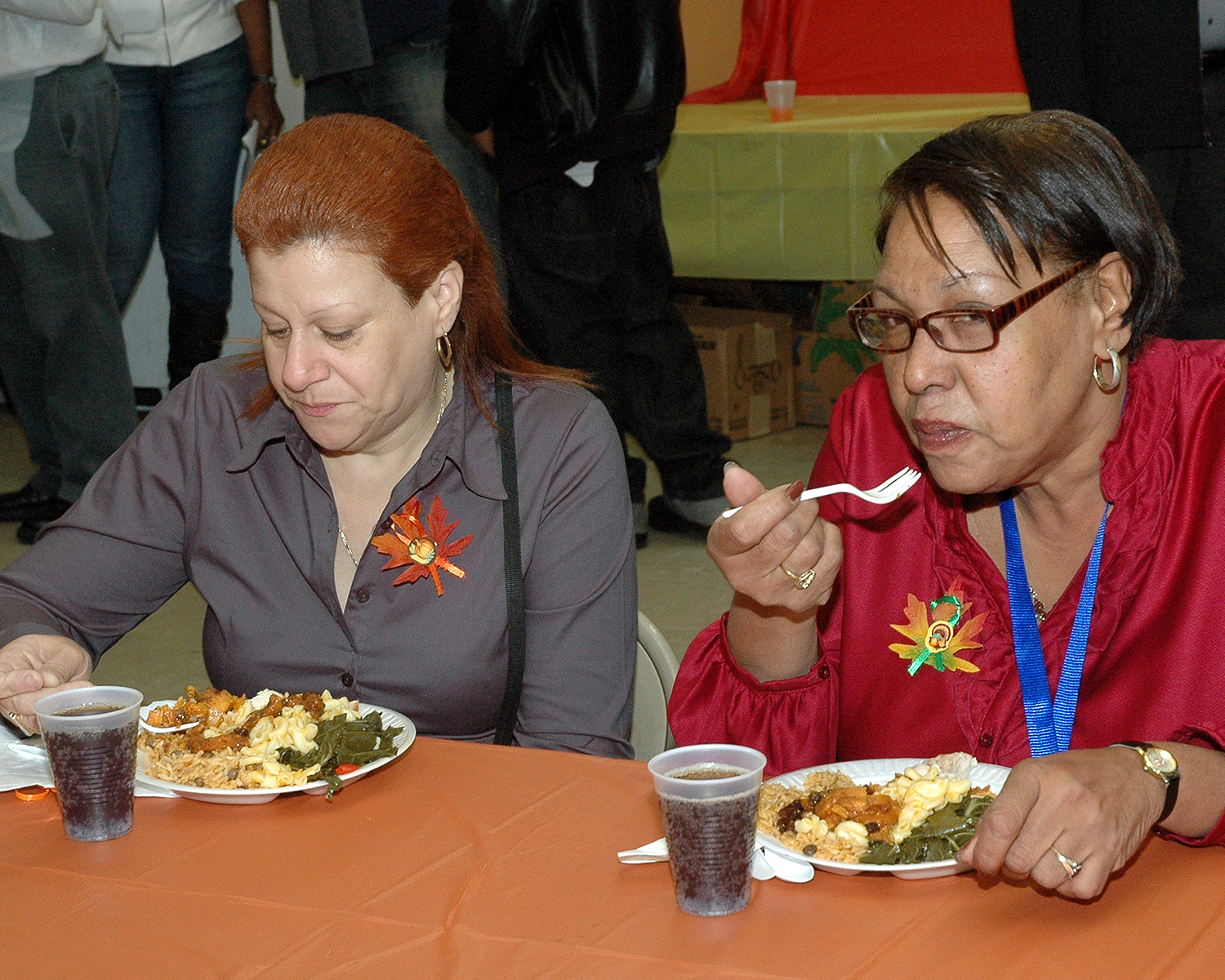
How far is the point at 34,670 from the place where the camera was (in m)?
1.60

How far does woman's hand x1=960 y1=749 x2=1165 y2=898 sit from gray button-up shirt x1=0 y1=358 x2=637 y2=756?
0.73 m

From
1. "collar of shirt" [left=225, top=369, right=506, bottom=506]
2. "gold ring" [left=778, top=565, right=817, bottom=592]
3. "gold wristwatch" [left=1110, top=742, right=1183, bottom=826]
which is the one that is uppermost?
"collar of shirt" [left=225, top=369, right=506, bottom=506]

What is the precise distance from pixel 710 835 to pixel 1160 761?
41cm

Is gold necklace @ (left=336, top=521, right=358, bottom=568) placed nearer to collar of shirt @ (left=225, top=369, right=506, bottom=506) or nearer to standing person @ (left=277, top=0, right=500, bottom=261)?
collar of shirt @ (left=225, top=369, right=506, bottom=506)

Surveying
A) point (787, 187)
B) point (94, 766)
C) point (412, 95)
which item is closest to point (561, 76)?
point (412, 95)

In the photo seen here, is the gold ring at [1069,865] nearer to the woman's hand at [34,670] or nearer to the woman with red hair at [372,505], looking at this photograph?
the woman with red hair at [372,505]

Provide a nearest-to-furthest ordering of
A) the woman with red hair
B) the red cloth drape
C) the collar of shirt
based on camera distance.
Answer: the woman with red hair, the collar of shirt, the red cloth drape

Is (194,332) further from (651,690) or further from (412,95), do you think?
(651,690)

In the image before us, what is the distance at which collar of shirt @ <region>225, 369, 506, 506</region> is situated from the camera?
1.91 metres

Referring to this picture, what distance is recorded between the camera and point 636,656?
1940 millimetres

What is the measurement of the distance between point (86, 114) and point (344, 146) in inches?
114

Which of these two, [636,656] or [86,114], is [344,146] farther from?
[86,114]

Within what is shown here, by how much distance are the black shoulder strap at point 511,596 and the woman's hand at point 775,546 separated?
359mm

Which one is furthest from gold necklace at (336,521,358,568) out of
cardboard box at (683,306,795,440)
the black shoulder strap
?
cardboard box at (683,306,795,440)
